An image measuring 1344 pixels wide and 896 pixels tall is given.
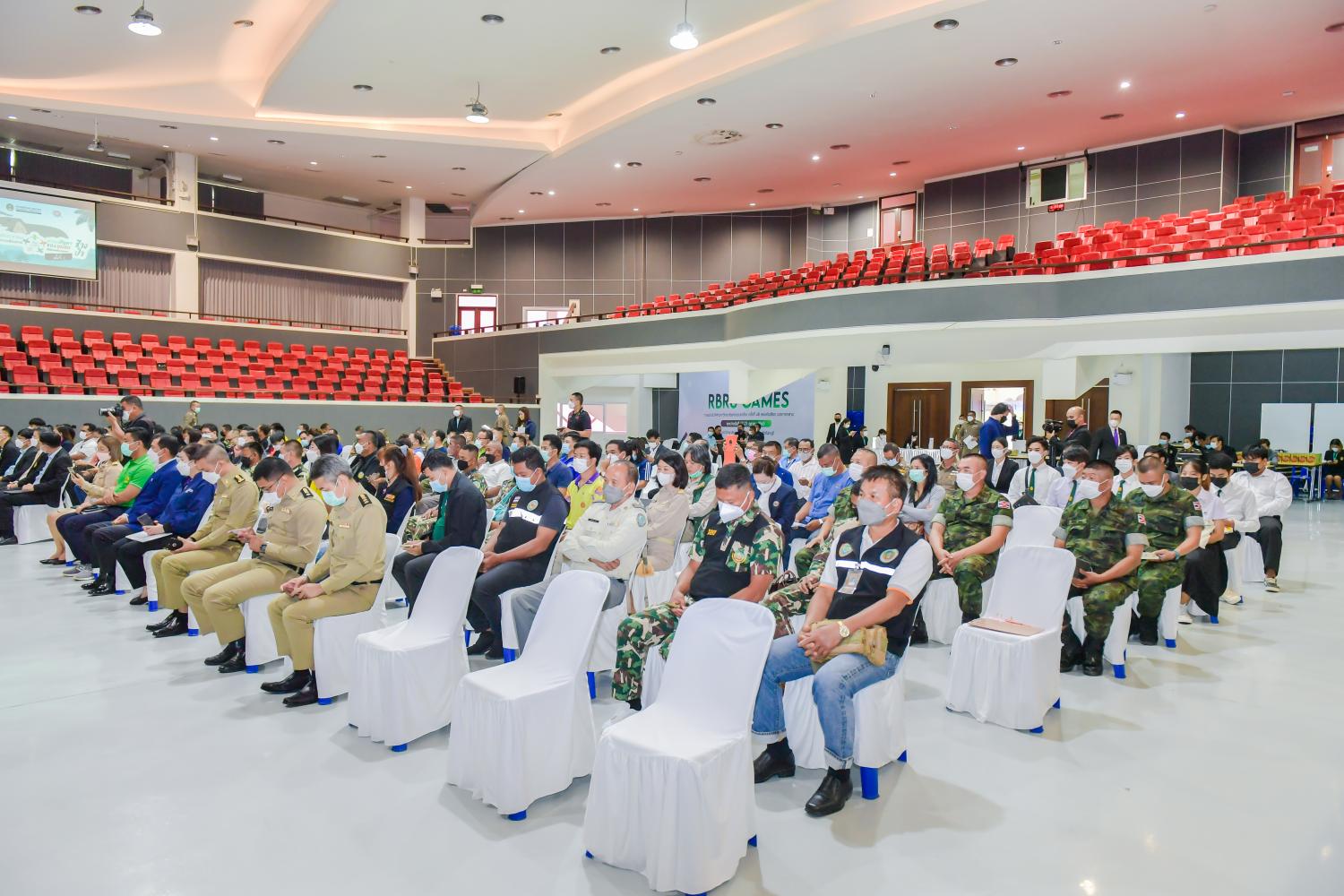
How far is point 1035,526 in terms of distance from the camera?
5.66m

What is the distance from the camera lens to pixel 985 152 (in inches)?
642

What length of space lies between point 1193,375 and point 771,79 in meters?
11.5

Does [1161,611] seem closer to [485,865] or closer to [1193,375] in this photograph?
[485,865]

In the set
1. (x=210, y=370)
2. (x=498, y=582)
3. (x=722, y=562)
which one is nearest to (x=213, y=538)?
(x=498, y=582)

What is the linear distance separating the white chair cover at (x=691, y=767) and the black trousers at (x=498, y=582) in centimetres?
193

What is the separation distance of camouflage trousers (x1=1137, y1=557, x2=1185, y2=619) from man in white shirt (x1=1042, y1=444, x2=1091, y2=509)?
632mm

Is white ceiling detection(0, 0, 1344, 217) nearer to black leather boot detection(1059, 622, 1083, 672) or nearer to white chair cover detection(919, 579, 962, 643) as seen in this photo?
white chair cover detection(919, 579, 962, 643)

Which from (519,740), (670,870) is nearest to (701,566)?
(519,740)

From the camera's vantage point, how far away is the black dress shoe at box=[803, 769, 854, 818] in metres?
3.04

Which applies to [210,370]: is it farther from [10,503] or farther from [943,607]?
[943,607]

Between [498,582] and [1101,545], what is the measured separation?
3.60 metres

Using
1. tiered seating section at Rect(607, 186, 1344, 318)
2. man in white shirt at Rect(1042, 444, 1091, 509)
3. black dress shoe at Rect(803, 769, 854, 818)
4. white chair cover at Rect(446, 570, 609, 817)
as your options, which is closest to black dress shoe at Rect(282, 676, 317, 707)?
white chair cover at Rect(446, 570, 609, 817)

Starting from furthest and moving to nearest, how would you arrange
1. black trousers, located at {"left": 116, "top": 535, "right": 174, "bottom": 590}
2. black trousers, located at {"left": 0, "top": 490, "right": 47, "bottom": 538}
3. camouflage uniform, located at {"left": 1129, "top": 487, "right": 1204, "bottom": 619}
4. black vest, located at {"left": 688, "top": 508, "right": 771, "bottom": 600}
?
black trousers, located at {"left": 0, "top": 490, "right": 47, "bottom": 538}, black trousers, located at {"left": 116, "top": 535, "right": 174, "bottom": 590}, camouflage uniform, located at {"left": 1129, "top": 487, "right": 1204, "bottom": 619}, black vest, located at {"left": 688, "top": 508, "right": 771, "bottom": 600}

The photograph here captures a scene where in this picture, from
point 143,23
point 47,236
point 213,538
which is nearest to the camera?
point 213,538
